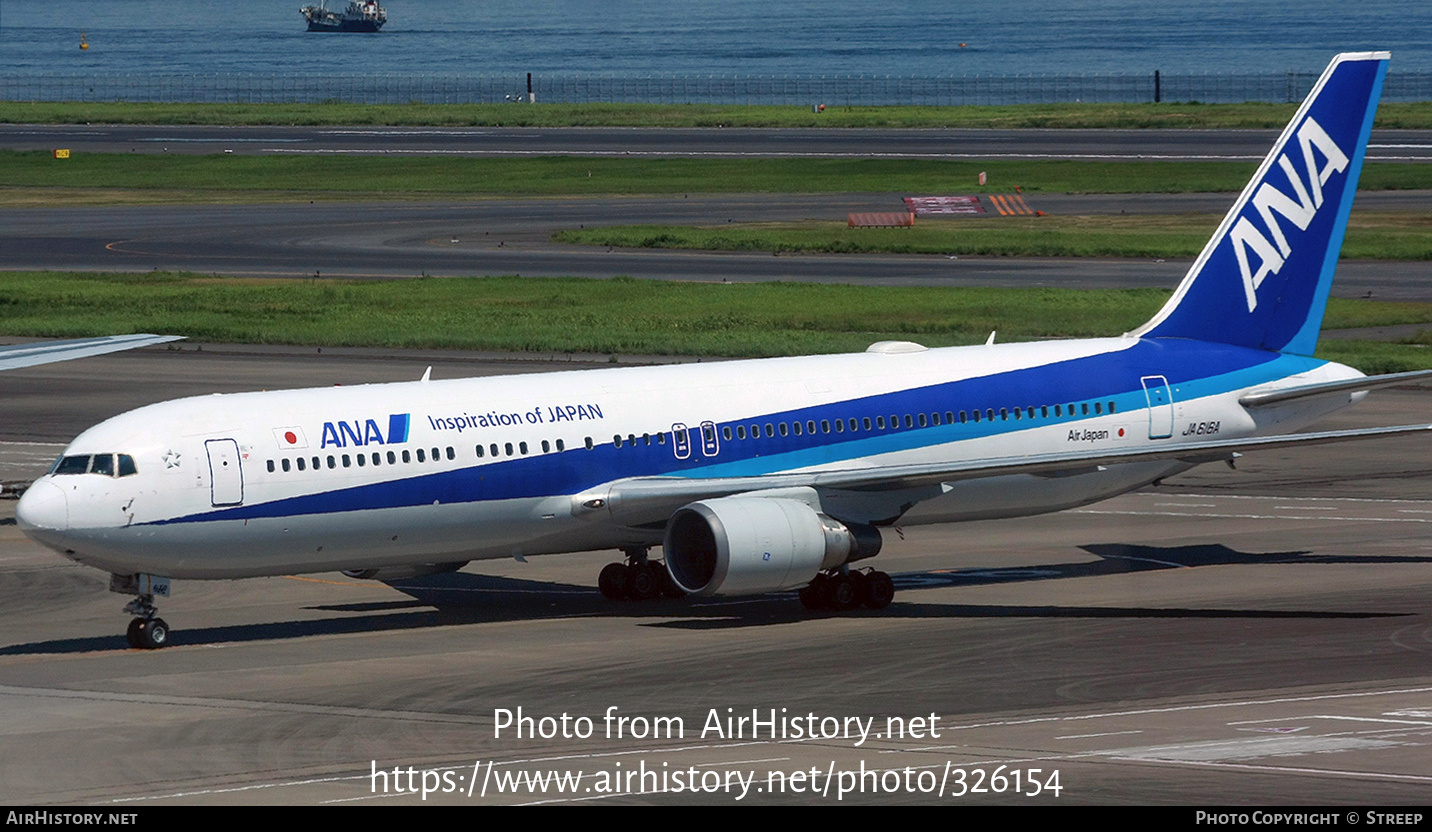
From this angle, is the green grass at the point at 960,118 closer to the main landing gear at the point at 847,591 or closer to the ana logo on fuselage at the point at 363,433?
the main landing gear at the point at 847,591

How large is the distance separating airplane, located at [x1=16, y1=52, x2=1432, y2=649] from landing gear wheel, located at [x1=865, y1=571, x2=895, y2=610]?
0.14 feet

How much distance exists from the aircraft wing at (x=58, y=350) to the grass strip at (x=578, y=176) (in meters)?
89.1

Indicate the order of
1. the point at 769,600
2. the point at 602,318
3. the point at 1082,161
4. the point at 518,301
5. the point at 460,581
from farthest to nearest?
1. the point at 1082,161
2. the point at 518,301
3. the point at 602,318
4. the point at 460,581
5. the point at 769,600

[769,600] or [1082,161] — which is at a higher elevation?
[1082,161]

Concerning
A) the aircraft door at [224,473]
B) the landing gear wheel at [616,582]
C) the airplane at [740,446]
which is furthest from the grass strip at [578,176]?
the aircraft door at [224,473]

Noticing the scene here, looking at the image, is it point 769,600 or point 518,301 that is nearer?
point 769,600

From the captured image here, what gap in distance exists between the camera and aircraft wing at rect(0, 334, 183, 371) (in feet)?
140

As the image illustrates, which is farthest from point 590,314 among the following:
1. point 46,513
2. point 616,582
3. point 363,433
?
point 46,513

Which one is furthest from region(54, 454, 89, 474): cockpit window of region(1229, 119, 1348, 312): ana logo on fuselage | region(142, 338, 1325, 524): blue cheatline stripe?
region(1229, 119, 1348, 312): ana logo on fuselage

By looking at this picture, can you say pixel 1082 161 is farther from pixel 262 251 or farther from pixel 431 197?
pixel 262 251

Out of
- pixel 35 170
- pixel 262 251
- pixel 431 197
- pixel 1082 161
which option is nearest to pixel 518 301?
pixel 262 251

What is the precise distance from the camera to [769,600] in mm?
40188

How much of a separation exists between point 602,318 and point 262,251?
3196cm

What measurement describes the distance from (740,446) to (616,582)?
3.68 m
